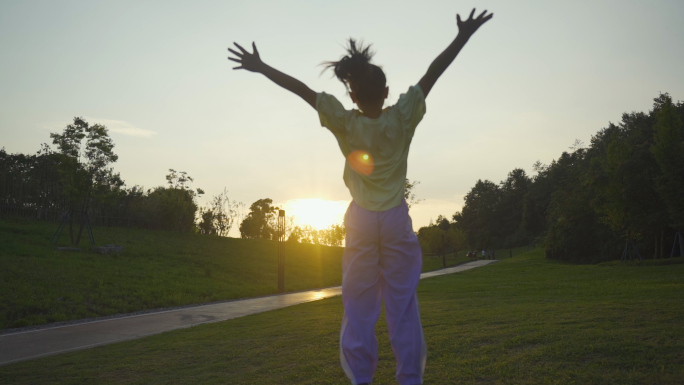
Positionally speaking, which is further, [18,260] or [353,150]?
[18,260]

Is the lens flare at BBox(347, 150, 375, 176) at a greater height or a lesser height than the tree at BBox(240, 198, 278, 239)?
lesser

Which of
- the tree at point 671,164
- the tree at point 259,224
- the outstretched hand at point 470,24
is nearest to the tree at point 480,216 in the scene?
the tree at point 259,224

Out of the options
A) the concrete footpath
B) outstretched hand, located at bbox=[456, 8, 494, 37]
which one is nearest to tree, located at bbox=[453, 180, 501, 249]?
the concrete footpath

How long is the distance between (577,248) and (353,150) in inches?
2114

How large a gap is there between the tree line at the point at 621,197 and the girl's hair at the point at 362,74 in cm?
2828

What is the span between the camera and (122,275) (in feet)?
69.3

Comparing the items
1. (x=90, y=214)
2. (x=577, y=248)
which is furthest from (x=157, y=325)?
(x=577, y=248)

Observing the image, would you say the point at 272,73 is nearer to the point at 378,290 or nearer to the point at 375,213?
the point at 375,213

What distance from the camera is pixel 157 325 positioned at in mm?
11555

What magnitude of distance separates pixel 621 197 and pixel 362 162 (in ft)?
104

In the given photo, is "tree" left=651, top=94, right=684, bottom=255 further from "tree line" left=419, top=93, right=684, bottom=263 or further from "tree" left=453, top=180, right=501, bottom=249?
"tree" left=453, top=180, right=501, bottom=249

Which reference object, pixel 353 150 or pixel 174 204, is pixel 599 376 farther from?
pixel 174 204

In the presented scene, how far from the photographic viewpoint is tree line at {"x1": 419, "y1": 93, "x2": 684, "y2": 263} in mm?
27312

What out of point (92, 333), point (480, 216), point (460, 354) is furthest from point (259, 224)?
point (460, 354)
